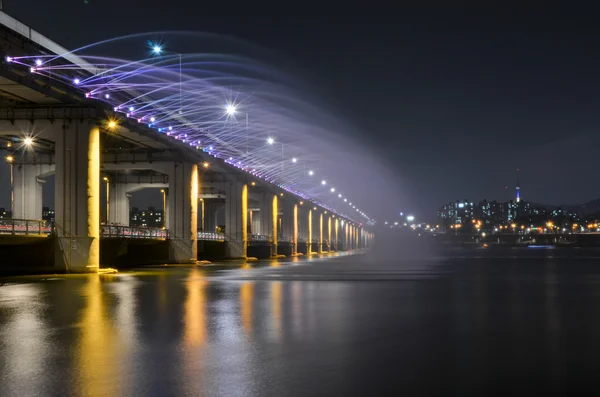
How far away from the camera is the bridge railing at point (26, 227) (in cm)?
3829

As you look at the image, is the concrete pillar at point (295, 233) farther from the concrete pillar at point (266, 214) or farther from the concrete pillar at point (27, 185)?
the concrete pillar at point (27, 185)

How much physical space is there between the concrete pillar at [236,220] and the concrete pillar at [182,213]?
18.4 m

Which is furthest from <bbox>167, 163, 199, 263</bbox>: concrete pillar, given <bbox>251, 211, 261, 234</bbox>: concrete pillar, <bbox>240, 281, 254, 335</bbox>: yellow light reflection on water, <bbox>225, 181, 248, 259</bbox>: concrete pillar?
<bbox>251, 211, 261, 234</bbox>: concrete pillar

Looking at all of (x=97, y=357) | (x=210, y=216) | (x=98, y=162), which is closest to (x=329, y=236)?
(x=210, y=216)

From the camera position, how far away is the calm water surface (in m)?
8.66

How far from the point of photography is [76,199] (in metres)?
42.1

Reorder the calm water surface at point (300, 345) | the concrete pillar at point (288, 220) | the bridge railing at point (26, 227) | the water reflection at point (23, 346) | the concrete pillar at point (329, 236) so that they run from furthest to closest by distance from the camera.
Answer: the concrete pillar at point (329, 236) < the concrete pillar at point (288, 220) < the bridge railing at point (26, 227) < the water reflection at point (23, 346) < the calm water surface at point (300, 345)

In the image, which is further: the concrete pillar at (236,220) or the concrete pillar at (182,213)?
the concrete pillar at (236,220)

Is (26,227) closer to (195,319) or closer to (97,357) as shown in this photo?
(195,319)

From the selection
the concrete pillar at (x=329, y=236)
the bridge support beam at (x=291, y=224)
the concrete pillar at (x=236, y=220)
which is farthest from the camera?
the concrete pillar at (x=329, y=236)

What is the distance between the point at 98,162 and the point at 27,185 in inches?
1018

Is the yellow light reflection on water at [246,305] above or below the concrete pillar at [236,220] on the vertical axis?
below

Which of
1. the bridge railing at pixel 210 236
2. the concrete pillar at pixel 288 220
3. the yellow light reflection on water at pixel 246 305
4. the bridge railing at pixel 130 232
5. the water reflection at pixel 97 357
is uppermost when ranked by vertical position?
the concrete pillar at pixel 288 220

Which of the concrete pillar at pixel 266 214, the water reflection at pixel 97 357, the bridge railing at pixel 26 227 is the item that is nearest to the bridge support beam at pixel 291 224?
the concrete pillar at pixel 266 214
